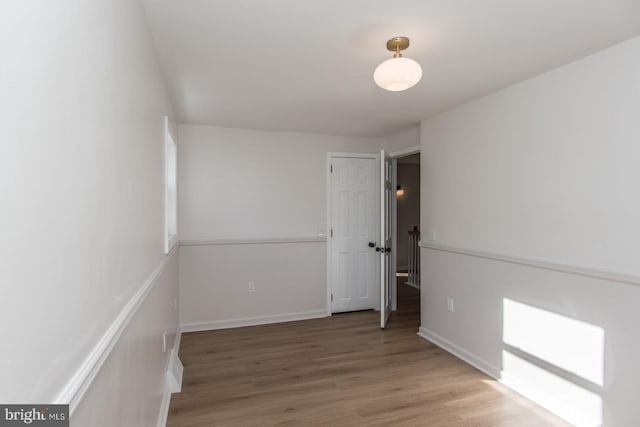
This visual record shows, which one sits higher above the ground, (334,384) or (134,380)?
(134,380)

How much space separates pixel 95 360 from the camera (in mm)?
926

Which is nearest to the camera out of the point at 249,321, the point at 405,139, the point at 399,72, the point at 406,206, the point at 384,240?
the point at 399,72

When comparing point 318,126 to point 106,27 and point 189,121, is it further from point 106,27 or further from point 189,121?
point 106,27

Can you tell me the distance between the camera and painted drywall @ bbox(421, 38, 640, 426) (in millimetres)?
2104

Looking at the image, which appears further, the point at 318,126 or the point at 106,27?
the point at 318,126

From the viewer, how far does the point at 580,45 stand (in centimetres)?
215

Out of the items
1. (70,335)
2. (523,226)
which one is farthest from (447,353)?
(70,335)

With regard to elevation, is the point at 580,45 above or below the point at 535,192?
above

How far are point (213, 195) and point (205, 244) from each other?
60 centimetres

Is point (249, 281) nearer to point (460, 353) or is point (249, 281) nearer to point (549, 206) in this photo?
point (460, 353)

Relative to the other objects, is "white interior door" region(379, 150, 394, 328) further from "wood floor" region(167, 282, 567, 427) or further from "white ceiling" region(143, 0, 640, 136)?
"white ceiling" region(143, 0, 640, 136)

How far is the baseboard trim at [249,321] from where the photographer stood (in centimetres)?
413

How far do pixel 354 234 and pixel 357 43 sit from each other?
3.11 metres
